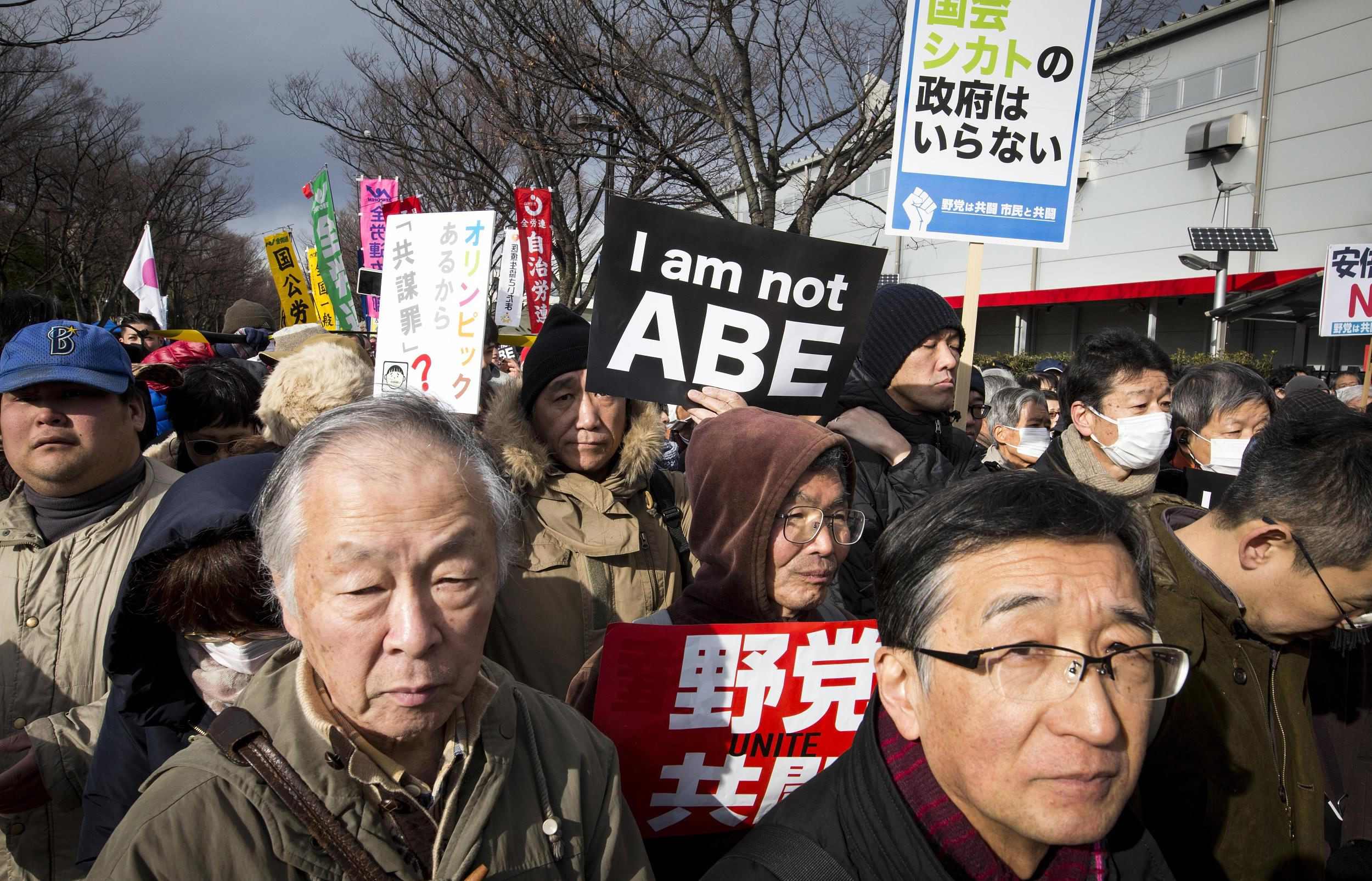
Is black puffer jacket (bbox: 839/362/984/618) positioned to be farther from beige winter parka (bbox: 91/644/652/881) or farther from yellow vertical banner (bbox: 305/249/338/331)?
yellow vertical banner (bbox: 305/249/338/331)

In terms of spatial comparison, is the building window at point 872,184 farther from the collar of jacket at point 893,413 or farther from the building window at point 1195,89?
the collar of jacket at point 893,413

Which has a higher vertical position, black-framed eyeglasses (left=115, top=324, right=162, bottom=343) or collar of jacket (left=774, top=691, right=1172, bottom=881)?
black-framed eyeglasses (left=115, top=324, right=162, bottom=343)

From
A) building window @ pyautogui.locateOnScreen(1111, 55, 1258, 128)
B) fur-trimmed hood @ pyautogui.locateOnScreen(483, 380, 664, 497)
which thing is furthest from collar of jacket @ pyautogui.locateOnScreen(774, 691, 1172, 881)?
building window @ pyautogui.locateOnScreen(1111, 55, 1258, 128)

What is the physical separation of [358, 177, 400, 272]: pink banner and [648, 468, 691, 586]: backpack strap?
11.1m

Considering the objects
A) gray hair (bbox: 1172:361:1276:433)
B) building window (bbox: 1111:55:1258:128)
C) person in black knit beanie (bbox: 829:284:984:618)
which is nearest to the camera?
person in black knit beanie (bbox: 829:284:984:618)

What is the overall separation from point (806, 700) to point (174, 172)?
3111cm

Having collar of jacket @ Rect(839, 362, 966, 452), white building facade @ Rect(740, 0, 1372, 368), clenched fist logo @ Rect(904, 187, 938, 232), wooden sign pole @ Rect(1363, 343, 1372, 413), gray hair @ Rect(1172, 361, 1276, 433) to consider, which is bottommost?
collar of jacket @ Rect(839, 362, 966, 452)

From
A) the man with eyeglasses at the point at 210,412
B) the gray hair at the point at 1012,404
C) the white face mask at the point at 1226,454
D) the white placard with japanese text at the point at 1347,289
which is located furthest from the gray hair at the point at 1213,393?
the white placard with japanese text at the point at 1347,289

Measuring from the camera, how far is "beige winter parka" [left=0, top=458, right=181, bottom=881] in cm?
234

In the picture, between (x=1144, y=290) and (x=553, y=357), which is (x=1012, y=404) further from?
(x=1144, y=290)

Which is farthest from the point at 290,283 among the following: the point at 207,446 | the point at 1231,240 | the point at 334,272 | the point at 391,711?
the point at 1231,240

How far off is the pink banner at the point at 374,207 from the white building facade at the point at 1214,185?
37.1 feet

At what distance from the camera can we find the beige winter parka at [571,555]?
2.62 m

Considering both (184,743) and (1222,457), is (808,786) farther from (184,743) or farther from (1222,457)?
(1222,457)
